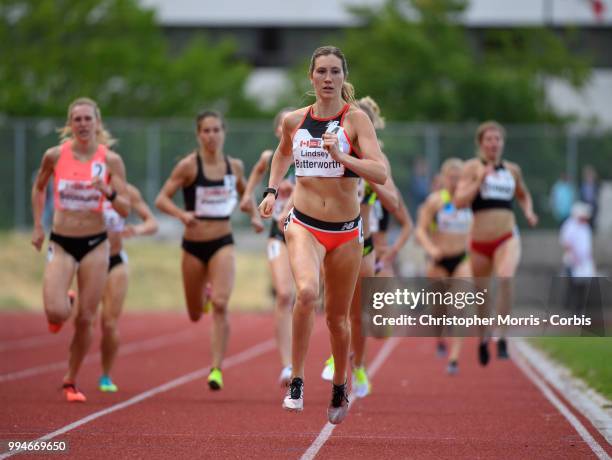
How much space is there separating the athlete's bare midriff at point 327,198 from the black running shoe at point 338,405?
1122 millimetres

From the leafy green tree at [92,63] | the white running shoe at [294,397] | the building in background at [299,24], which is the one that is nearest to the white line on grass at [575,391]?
the white running shoe at [294,397]

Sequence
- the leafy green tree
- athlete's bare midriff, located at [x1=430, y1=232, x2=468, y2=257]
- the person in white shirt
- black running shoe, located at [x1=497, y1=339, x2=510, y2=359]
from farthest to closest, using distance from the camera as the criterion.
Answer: the leafy green tree, the person in white shirt, athlete's bare midriff, located at [x1=430, y1=232, x2=468, y2=257], black running shoe, located at [x1=497, y1=339, x2=510, y2=359]

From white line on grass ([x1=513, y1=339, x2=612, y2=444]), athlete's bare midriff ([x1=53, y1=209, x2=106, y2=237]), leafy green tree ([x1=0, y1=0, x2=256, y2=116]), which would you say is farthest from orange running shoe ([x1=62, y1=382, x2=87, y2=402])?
leafy green tree ([x1=0, y1=0, x2=256, y2=116])

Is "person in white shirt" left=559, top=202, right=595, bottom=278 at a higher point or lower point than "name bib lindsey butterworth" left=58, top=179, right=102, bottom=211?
lower

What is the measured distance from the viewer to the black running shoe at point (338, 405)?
30.3 ft

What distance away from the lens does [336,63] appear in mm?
9141

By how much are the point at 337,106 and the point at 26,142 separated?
22.7 meters

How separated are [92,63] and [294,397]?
37.9m

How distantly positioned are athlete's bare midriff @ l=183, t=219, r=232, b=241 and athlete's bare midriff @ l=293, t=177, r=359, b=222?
3.69m

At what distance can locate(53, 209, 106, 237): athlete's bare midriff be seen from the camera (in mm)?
11766

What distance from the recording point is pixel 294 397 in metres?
9.03

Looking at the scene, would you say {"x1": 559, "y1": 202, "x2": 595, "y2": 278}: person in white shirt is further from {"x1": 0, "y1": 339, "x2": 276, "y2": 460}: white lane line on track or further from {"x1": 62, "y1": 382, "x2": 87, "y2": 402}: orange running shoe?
{"x1": 62, "y1": 382, "x2": 87, "y2": 402}: orange running shoe

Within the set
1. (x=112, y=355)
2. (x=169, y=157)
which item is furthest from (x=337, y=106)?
(x=169, y=157)

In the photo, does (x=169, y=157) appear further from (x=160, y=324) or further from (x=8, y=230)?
(x=160, y=324)
